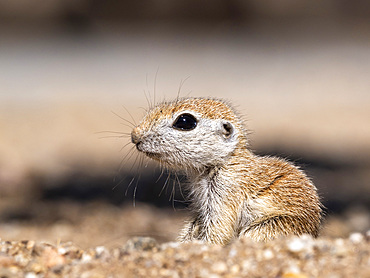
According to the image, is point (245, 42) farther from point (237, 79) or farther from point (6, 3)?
point (6, 3)

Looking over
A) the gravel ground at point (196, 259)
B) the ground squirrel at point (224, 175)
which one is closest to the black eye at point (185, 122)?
the ground squirrel at point (224, 175)

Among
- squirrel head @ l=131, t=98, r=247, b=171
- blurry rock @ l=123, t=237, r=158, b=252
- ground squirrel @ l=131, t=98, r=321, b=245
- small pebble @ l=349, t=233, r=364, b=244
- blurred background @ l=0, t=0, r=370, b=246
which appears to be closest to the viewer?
small pebble @ l=349, t=233, r=364, b=244

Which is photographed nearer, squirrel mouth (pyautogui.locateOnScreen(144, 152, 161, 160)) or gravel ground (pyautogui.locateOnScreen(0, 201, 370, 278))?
gravel ground (pyautogui.locateOnScreen(0, 201, 370, 278))

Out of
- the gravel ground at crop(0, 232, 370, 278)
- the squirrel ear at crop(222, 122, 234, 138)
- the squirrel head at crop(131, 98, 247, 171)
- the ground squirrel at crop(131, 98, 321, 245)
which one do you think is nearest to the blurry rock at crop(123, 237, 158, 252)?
the gravel ground at crop(0, 232, 370, 278)

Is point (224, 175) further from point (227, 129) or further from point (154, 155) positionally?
point (154, 155)

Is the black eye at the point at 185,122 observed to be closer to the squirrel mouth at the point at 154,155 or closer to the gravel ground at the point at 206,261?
the squirrel mouth at the point at 154,155

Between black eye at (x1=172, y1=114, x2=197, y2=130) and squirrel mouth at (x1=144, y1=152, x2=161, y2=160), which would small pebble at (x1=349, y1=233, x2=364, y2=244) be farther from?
→ squirrel mouth at (x1=144, y1=152, x2=161, y2=160)

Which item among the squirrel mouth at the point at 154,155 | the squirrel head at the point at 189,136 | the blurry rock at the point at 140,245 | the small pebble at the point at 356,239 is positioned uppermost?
the squirrel head at the point at 189,136
